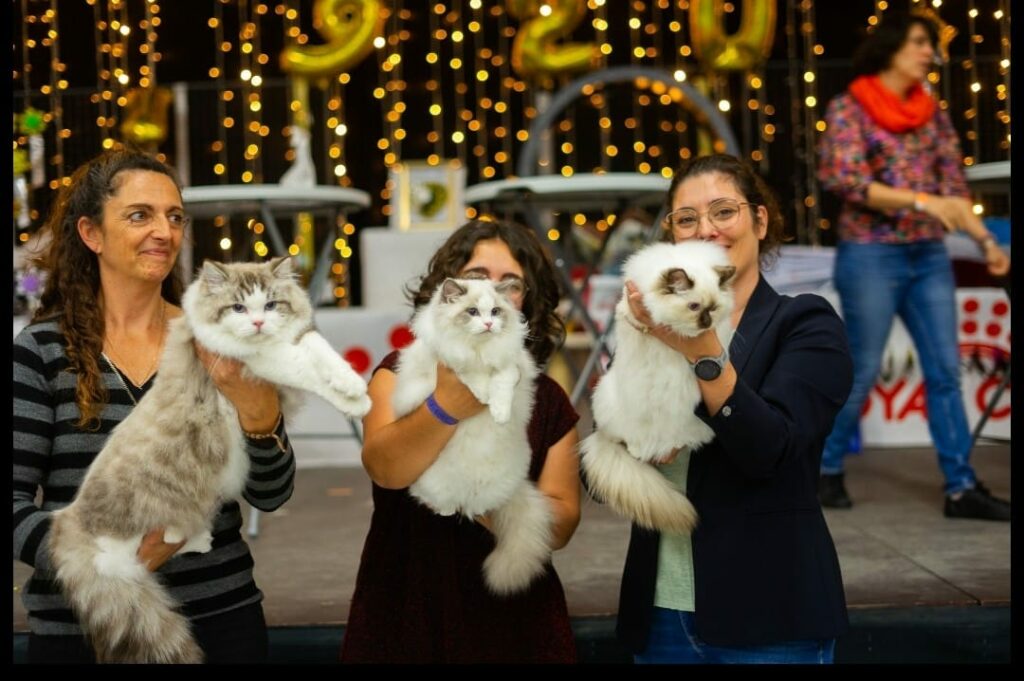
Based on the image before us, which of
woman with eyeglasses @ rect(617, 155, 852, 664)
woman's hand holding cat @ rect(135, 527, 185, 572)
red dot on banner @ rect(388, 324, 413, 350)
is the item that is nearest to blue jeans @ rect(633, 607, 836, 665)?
woman with eyeglasses @ rect(617, 155, 852, 664)

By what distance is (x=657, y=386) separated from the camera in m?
1.54

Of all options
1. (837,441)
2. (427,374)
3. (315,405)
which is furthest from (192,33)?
(427,374)

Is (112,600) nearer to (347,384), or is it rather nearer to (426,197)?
(347,384)

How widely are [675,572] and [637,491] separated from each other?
142mm

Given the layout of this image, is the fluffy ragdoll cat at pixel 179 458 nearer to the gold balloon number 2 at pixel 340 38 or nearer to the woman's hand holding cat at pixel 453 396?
the woman's hand holding cat at pixel 453 396

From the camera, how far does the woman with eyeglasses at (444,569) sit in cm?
168

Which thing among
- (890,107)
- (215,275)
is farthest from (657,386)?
(890,107)

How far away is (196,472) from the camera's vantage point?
4.76 feet

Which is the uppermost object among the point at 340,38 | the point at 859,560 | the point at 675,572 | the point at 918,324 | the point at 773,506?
the point at 340,38

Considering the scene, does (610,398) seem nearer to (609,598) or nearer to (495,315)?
(495,315)

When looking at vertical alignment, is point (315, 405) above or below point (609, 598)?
above

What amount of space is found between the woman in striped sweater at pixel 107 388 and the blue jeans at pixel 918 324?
2.08 meters

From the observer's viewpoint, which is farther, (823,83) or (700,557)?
(823,83)

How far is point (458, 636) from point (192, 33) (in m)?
6.30
